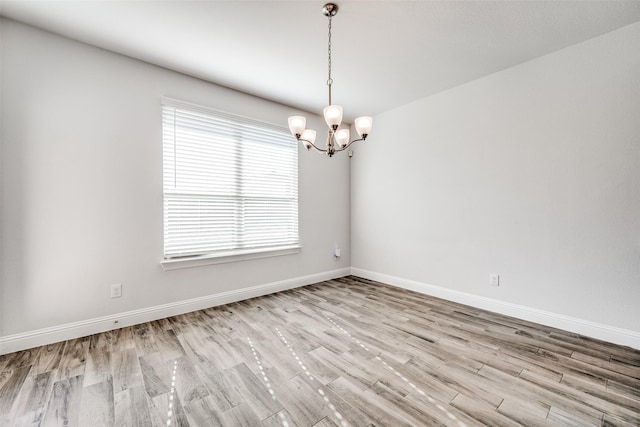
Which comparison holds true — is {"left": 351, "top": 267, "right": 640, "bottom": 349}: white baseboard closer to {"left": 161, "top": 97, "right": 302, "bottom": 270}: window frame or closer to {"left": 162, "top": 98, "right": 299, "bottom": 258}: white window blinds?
{"left": 161, "top": 97, "right": 302, "bottom": 270}: window frame

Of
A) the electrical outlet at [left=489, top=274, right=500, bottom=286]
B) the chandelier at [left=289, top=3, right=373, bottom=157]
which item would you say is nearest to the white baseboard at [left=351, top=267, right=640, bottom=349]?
the electrical outlet at [left=489, top=274, right=500, bottom=286]

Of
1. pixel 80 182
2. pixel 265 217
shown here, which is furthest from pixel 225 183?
pixel 80 182

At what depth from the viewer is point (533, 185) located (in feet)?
9.13

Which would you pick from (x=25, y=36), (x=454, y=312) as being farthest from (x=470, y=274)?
(x=25, y=36)

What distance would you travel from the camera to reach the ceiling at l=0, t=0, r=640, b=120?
207 centimetres

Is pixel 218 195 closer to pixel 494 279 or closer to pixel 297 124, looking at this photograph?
pixel 297 124

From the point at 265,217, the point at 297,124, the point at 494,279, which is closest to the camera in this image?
the point at 297,124

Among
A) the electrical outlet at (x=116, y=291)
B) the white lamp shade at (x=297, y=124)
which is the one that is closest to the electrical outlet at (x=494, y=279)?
the white lamp shade at (x=297, y=124)

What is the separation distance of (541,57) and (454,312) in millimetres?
2764

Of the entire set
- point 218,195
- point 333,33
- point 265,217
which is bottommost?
point 265,217

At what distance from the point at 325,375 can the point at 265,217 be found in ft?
7.38

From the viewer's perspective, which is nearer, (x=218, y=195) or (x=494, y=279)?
(x=494, y=279)

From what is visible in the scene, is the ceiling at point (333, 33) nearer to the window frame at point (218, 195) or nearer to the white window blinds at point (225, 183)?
the window frame at point (218, 195)

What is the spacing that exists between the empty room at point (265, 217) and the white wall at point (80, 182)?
2 centimetres
